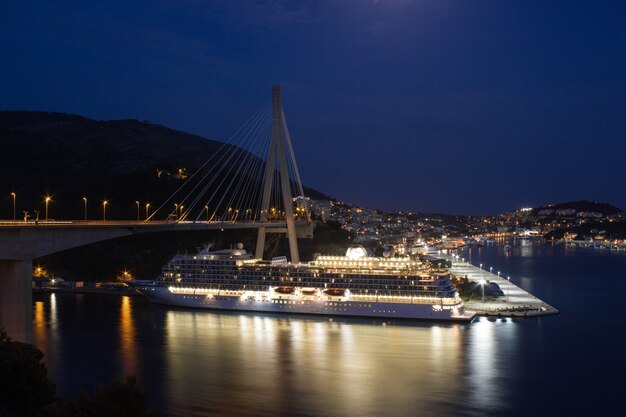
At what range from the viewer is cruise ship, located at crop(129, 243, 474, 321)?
58.2 ft

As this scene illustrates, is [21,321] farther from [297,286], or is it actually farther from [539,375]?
[297,286]

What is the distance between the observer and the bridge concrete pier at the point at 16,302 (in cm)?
887

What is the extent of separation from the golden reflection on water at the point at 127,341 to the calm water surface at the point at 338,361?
5cm

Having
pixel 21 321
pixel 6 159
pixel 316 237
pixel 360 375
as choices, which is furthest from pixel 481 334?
pixel 6 159

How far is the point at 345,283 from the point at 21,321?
1092 cm

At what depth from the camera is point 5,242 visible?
9430 mm

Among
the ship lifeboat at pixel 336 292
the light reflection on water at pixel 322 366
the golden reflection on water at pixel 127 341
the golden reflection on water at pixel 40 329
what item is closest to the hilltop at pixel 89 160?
the golden reflection on water at pixel 40 329

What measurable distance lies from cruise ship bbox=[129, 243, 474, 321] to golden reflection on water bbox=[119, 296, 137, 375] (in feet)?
5.57

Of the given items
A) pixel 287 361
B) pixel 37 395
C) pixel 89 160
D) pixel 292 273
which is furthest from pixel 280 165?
pixel 89 160

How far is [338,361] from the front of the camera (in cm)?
1295

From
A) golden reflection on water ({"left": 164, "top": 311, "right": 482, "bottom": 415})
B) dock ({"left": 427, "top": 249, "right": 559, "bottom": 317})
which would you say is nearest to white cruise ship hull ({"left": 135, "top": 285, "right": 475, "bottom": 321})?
golden reflection on water ({"left": 164, "top": 311, "right": 482, "bottom": 415})

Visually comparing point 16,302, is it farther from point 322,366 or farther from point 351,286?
point 351,286

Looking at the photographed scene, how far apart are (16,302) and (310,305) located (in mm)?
10601

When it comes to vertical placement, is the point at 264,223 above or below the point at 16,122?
below
